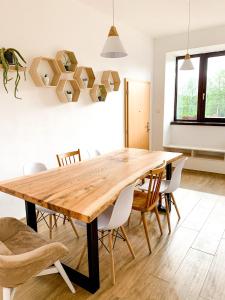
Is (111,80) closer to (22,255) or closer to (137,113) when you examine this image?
(137,113)

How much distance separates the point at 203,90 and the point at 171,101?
754 millimetres

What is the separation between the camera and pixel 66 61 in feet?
10.9

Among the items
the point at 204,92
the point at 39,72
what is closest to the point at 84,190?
the point at 39,72

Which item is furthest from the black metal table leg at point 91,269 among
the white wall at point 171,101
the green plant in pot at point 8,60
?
the white wall at point 171,101

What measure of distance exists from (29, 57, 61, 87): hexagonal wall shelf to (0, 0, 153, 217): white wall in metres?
0.08

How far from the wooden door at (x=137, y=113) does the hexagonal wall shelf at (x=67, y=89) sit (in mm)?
1387

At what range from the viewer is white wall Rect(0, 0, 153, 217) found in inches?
107

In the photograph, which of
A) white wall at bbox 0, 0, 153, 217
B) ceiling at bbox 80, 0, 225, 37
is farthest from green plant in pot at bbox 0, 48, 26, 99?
ceiling at bbox 80, 0, 225, 37

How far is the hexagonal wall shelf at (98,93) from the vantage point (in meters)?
3.75

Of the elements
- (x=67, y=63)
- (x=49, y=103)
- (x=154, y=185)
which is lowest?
(x=154, y=185)

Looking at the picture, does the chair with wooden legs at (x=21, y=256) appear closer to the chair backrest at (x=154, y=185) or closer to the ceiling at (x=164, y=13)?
the chair backrest at (x=154, y=185)

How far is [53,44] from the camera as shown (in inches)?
122

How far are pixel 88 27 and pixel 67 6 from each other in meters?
0.46

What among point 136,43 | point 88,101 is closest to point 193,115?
point 136,43
